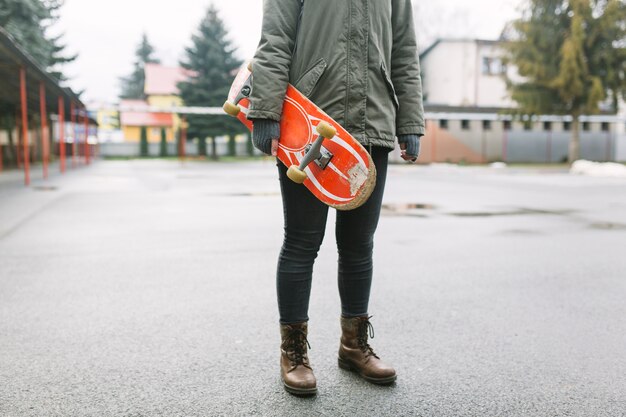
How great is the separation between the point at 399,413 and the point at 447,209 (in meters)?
7.92

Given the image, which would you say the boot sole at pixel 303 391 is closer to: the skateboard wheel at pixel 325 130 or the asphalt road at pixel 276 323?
the asphalt road at pixel 276 323

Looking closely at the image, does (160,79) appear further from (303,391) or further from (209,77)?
(303,391)

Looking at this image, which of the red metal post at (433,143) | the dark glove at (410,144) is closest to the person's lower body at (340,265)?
the dark glove at (410,144)

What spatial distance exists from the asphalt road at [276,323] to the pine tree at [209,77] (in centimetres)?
3303

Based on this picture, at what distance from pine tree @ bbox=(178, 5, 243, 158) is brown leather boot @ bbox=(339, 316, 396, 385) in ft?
125

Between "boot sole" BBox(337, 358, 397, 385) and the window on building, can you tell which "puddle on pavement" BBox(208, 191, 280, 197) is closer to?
"boot sole" BBox(337, 358, 397, 385)

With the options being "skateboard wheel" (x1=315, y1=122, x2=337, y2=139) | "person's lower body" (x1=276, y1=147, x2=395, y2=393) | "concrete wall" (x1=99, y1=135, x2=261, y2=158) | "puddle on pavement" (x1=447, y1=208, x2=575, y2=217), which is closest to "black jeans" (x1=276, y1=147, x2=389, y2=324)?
"person's lower body" (x1=276, y1=147, x2=395, y2=393)

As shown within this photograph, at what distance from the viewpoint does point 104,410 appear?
2.20 metres

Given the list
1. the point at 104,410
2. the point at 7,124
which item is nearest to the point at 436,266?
the point at 104,410

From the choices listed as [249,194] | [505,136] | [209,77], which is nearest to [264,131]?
[249,194]

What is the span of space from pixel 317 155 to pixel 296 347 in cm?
82

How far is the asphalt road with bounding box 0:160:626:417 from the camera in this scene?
233cm

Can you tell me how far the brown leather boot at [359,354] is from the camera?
250 centimetres

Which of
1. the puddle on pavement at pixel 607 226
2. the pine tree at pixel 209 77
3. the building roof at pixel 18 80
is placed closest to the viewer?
the puddle on pavement at pixel 607 226
